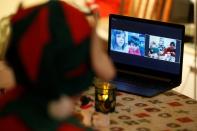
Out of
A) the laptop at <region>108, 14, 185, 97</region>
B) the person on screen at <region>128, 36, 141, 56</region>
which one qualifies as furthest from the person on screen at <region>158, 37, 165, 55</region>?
the person on screen at <region>128, 36, 141, 56</region>

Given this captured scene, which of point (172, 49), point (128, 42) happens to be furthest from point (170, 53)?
point (128, 42)

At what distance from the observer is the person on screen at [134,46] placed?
2.16 meters

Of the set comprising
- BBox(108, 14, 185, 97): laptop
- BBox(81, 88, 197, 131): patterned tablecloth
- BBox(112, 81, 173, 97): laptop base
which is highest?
BBox(108, 14, 185, 97): laptop

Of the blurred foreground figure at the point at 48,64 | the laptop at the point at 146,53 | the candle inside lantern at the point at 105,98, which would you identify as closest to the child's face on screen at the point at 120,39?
the laptop at the point at 146,53

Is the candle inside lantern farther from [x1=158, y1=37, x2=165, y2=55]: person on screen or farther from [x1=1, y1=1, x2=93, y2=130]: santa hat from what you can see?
[x1=1, y1=1, x2=93, y2=130]: santa hat

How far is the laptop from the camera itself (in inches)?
80.8

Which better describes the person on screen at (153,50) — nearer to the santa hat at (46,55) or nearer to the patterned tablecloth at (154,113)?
the patterned tablecloth at (154,113)

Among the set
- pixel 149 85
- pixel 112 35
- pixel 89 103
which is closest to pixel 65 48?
pixel 89 103

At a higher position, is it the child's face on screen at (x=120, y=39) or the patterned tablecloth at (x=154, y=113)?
the child's face on screen at (x=120, y=39)

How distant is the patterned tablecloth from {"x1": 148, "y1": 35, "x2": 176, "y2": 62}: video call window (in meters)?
0.18

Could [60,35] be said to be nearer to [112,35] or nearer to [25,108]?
[25,108]

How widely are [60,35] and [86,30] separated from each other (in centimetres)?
7

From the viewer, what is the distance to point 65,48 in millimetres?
942

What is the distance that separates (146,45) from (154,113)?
0.45 metres
